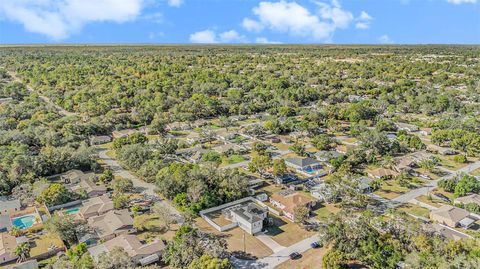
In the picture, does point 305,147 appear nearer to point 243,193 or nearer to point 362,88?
point 243,193

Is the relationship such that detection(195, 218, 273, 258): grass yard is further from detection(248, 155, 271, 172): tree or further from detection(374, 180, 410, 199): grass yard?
detection(374, 180, 410, 199): grass yard

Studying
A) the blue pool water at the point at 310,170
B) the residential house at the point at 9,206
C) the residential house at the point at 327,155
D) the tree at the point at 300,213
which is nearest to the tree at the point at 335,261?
the tree at the point at 300,213

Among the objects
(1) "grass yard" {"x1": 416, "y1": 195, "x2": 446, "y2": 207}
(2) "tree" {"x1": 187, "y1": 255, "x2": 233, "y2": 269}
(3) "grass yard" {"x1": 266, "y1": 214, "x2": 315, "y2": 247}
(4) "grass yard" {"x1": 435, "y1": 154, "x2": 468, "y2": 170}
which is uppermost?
(2) "tree" {"x1": 187, "y1": 255, "x2": 233, "y2": 269}

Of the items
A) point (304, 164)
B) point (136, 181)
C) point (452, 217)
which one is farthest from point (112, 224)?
point (452, 217)

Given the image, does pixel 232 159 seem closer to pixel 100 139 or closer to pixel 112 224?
pixel 112 224

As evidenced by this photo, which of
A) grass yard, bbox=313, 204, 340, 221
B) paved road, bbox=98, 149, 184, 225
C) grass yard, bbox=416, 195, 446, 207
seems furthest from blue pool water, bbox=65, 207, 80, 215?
grass yard, bbox=416, 195, 446, 207
